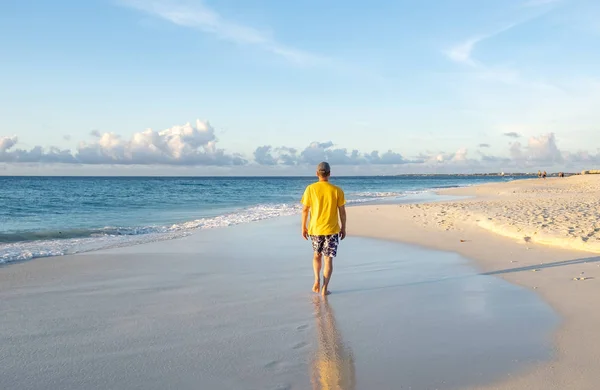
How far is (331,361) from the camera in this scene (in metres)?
4.45

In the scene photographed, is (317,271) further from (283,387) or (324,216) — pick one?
(283,387)

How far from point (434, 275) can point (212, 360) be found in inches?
194

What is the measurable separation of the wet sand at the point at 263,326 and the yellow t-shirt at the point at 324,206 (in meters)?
0.95

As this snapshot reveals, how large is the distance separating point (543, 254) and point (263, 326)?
697cm

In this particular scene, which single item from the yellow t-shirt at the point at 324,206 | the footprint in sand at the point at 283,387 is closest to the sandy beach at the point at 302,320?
the footprint in sand at the point at 283,387

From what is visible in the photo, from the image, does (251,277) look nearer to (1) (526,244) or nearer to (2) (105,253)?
(2) (105,253)

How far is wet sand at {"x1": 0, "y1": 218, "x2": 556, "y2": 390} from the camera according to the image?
164 inches

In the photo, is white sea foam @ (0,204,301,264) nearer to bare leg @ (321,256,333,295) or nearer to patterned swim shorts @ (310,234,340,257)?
patterned swim shorts @ (310,234,340,257)

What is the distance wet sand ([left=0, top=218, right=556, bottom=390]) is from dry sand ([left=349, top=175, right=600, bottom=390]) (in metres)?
0.21

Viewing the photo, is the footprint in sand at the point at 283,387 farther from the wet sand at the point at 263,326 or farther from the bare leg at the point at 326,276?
the bare leg at the point at 326,276

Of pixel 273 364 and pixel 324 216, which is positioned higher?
pixel 324 216

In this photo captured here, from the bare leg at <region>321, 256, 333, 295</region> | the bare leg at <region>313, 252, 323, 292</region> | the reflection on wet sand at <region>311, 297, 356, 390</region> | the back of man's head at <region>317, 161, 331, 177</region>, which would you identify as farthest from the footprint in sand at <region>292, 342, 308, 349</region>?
the back of man's head at <region>317, 161, 331, 177</region>

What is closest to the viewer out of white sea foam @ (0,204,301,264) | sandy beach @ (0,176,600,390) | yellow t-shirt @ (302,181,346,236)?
sandy beach @ (0,176,600,390)

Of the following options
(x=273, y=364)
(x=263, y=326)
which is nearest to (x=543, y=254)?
(x=263, y=326)
